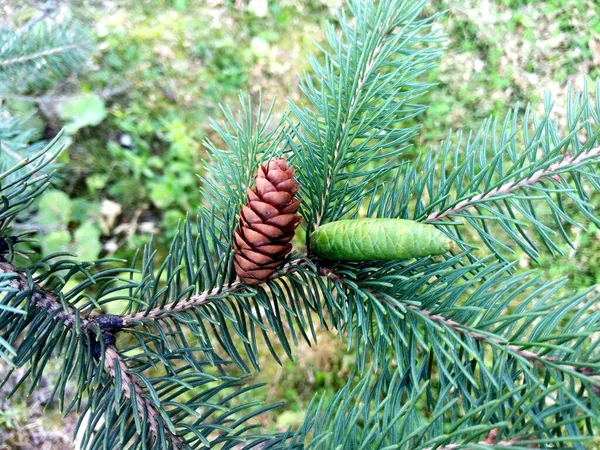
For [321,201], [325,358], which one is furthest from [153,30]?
[321,201]

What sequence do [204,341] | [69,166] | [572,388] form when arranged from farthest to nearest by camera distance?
[69,166] → [204,341] → [572,388]

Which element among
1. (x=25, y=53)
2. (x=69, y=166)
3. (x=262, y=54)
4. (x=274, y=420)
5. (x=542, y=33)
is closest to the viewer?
(x=25, y=53)

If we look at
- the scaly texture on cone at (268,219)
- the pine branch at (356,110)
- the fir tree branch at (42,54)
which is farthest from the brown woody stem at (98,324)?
the fir tree branch at (42,54)

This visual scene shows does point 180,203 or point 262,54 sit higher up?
point 262,54

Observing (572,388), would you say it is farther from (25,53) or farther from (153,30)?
(153,30)

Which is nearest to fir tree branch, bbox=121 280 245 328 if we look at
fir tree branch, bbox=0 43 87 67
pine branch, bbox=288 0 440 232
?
pine branch, bbox=288 0 440 232

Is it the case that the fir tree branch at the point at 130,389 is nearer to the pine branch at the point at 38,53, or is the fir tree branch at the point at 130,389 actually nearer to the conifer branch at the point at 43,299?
the conifer branch at the point at 43,299
